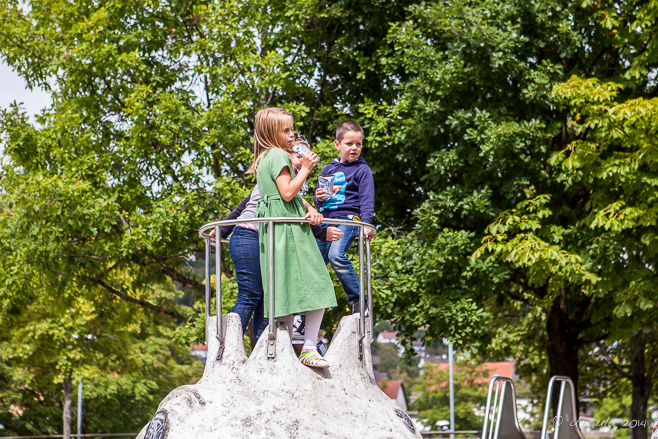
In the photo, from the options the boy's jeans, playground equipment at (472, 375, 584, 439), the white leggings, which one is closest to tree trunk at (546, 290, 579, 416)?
playground equipment at (472, 375, 584, 439)

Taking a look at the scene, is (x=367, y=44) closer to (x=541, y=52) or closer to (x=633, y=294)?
(x=541, y=52)

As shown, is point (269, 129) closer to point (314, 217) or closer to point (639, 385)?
point (314, 217)

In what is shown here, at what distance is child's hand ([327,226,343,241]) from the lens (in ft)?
17.4

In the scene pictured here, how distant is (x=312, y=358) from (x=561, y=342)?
10.9 metres

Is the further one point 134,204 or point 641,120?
point 134,204

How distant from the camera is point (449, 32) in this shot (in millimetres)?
11938

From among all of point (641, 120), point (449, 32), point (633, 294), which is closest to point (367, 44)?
point (449, 32)

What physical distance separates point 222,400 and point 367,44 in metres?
9.94

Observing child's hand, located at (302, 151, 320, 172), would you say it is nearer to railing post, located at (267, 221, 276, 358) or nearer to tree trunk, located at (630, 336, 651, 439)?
railing post, located at (267, 221, 276, 358)

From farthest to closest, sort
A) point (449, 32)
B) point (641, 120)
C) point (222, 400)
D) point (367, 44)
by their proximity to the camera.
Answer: point (367, 44), point (449, 32), point (641, 120), point (222, 400)

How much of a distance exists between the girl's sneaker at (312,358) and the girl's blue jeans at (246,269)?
380 millimetres

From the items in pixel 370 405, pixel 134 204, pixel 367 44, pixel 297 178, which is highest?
pixel 367 44

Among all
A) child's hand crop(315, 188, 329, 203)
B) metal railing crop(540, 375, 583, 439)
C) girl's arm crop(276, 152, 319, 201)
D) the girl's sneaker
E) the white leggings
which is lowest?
metal railing crop(540, 375, 583, 439)

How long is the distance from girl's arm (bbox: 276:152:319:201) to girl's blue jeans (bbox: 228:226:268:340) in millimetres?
403
